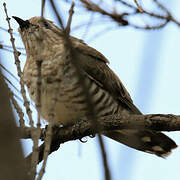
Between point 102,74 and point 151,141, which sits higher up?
point 102,74

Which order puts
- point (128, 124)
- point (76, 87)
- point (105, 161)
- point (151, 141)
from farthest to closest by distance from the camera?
point (151, 141), point (76, 87), point (128, 124), point (105, 161)

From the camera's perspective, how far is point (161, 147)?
477 centimetres

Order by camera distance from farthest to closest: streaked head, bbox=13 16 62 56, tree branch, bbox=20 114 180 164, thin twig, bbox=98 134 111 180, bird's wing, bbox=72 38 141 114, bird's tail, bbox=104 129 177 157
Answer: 1. streaked head, bbox=13 16 62 56
2. bird's wing, bbox=72 38 141 114
3. bird's tail, bbox=104 129 177 157
4. tree branch, bbox=20 114 180 164
5. thin twig, bbox=98 134 111 180

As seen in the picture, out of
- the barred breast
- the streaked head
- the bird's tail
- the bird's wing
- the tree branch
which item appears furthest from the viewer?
the streaked head

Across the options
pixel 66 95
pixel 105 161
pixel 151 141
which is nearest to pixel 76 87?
pixel 66 95

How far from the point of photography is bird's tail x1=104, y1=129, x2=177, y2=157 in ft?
15.5

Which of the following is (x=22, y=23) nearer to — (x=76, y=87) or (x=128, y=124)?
(x=76, y=87)

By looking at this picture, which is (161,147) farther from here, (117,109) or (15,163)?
(15,163)

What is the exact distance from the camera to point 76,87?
14.6 ft

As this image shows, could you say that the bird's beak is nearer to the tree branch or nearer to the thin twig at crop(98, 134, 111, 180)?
the tree branch

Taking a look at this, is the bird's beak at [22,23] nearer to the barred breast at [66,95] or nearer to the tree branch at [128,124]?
the barred breast at [66,95]

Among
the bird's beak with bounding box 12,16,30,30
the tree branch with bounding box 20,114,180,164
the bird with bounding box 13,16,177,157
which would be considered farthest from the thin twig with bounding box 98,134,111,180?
the bird's beak with bounding box 12,16,30,30

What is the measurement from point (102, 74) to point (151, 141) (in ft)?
3.50

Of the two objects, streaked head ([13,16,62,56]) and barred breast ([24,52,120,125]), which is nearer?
barred breast ([24,52,120,125])
